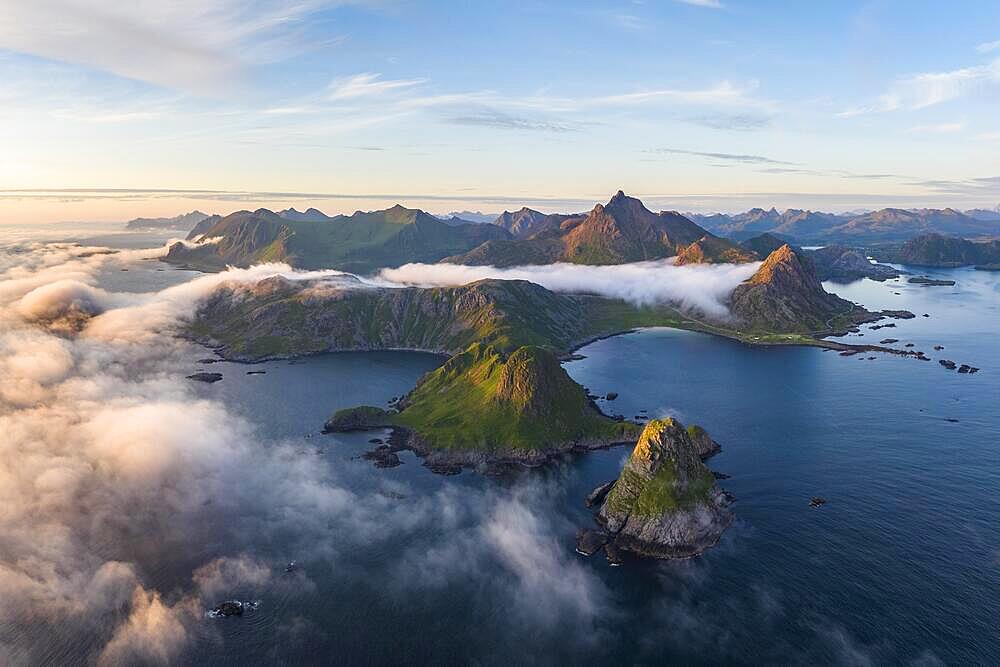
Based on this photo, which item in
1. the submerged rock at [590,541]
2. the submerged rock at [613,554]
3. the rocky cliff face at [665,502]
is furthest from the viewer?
the rocky cliff face at [665,502]

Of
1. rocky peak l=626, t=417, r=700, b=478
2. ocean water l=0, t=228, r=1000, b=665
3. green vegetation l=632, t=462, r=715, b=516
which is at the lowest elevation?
ocean water l=0, t=228, r=1000, b=665

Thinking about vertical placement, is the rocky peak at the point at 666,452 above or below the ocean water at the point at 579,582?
above

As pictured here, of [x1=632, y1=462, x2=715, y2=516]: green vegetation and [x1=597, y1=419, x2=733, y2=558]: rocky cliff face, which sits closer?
[x1=597, y1=419, x2=733, y2=558]: rocky cliff face

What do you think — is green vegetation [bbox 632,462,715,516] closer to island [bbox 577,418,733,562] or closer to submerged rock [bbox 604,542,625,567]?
island [bbox 577,418,733,562]

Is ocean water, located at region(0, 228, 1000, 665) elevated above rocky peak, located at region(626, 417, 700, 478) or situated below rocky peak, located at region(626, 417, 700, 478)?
below

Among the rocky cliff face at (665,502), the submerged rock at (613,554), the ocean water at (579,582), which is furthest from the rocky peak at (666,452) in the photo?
the submerged rock at (613,554)

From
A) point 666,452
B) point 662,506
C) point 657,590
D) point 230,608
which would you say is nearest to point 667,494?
point 662,506

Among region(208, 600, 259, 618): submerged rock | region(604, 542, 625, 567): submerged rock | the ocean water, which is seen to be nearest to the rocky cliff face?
region(604, 542, 625, 567): submerged rock

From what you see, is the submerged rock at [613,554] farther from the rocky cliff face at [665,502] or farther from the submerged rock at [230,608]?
the submerged rock at [230,608]

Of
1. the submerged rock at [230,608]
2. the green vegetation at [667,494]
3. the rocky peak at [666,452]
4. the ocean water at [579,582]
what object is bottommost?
the submerged rock at [230,608]
